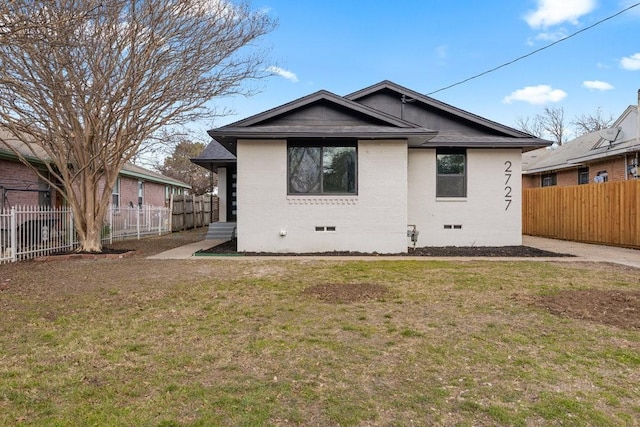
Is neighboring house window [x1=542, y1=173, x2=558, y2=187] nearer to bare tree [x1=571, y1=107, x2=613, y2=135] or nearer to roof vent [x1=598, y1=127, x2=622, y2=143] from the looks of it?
roof vent [x1=598, y1=127, x2=622, y2=143]

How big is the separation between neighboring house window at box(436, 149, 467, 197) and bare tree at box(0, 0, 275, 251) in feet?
21.1

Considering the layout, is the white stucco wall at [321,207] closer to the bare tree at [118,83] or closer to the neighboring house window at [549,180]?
the bare tree at [118,83]

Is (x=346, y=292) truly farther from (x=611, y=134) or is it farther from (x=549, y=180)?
(x=549, y=180)

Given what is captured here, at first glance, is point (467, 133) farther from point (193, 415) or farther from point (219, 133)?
point (193, 415)

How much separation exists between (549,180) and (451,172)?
1369cm

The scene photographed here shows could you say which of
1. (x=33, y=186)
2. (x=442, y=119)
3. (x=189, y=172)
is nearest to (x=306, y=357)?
(x=442, y=119)

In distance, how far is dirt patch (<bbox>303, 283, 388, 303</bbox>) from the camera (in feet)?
20.1

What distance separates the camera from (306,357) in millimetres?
3773

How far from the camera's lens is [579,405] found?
9.37 ft

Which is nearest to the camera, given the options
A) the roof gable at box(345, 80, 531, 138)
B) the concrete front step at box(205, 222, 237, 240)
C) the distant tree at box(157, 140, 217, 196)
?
the roof gable at box(345, 80, 531, 138)

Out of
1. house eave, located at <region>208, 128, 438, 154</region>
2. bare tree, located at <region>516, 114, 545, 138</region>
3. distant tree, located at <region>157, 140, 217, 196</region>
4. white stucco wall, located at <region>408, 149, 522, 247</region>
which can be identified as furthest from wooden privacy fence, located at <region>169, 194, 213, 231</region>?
bare tree, located at <region>516, 114, 545, 138</region>

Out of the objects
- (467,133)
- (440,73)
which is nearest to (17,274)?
(467,133)

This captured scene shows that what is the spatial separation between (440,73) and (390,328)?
16.6 m

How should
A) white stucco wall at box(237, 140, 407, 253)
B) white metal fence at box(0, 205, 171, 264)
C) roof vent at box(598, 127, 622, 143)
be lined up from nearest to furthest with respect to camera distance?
white metal fence at box(0, 205, 171, 264), white stucco wall at box(237, 140, 407, 253), roof vent at box(598, 127, 622, 143)
